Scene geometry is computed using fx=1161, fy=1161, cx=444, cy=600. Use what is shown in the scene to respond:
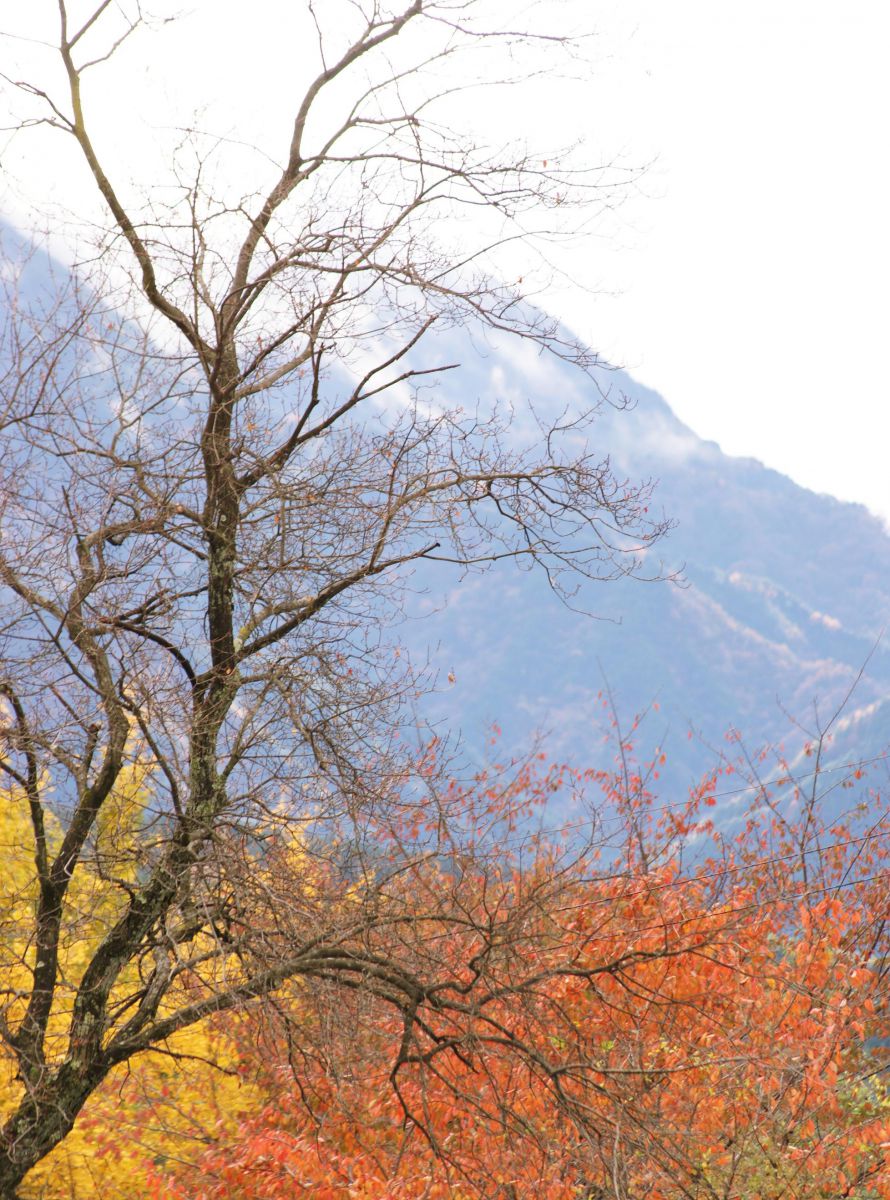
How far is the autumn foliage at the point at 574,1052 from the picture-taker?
759cm

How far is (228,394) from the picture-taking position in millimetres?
9062

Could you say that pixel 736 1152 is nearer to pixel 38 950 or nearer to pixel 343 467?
pixel 38 950

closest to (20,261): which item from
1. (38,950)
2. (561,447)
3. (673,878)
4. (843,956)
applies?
(561,447)

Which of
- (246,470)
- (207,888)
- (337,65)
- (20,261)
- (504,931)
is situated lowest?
(504,931)

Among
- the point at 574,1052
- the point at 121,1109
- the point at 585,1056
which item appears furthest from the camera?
the point at 121,1109

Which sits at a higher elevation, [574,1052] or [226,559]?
[226,559]

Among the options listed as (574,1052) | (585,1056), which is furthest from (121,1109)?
(585,1056)

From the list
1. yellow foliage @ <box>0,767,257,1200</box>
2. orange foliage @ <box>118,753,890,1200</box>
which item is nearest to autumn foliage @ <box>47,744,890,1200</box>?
orange foliage @ <box>118,753,890,1200</box>

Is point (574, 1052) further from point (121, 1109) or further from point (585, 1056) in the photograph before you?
point (121, 1109)

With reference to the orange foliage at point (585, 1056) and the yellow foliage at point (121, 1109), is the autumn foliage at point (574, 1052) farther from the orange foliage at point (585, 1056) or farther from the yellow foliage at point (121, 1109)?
the yellow foliage at point (121, 1109)

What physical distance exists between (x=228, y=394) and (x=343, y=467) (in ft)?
3.46

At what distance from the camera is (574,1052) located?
873 cm

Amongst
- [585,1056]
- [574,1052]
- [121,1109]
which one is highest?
[121,1109]

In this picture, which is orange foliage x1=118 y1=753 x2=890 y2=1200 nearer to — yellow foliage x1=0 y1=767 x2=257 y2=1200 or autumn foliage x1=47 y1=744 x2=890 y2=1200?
autumn foliage x1=47 y1=744 x2=890 y2=1200
